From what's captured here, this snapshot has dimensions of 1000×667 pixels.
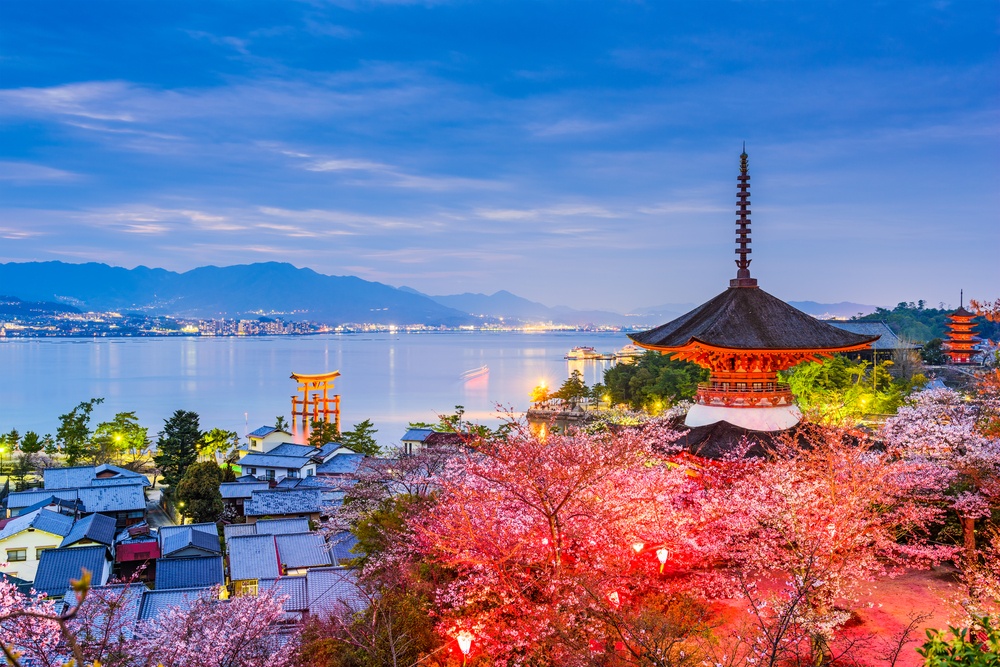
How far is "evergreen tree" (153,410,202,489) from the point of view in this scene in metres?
26.5

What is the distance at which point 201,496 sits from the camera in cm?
2266

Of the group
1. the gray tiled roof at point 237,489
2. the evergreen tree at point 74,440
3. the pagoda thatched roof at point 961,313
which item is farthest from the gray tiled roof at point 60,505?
the pagoda thatched roof at point 961,313

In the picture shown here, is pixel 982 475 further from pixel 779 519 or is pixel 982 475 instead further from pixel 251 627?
pixel 251 627

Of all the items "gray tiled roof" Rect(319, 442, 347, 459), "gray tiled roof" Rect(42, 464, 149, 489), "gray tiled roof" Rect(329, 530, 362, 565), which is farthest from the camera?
"gray tiled roof" Rect(319, 442, 347, 459)

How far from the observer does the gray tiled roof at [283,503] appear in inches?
854

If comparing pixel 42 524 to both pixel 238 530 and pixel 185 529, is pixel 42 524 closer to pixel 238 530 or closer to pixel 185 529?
pixel 185 529

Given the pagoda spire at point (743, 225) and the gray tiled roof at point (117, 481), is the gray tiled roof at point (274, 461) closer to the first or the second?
the gray tiled roof at point (117, 481)

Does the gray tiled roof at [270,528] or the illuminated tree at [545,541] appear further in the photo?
the gray tiled roof at [270,528]

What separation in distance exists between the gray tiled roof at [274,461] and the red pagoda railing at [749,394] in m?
21.1

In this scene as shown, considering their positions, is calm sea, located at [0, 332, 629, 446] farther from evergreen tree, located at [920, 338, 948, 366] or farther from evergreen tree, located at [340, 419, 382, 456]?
evergreen tree, located at [920, 338, 948, 366]

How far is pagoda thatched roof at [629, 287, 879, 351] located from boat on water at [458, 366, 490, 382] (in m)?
71.1

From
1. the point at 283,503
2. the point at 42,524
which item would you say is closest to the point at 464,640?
the point at 42,524

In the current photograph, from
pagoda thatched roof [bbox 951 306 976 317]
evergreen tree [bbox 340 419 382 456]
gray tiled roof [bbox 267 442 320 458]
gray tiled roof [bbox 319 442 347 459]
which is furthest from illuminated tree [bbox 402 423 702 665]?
pagoda thatched roof [bbox 951 306 976 317]

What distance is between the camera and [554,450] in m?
8.29
